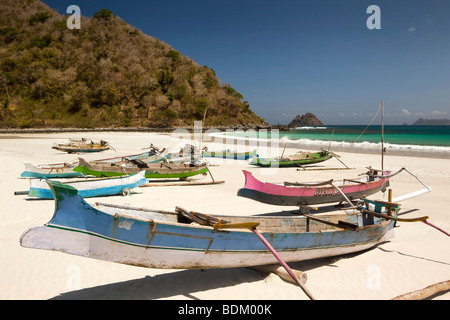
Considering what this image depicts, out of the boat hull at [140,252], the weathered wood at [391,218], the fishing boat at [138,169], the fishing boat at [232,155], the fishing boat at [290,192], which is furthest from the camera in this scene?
the fishing boat at [232,155]

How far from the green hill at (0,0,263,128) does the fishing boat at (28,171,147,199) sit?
43.4 metres

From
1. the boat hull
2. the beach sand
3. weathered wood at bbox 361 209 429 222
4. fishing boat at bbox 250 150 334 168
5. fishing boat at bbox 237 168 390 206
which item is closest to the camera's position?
the boat hull

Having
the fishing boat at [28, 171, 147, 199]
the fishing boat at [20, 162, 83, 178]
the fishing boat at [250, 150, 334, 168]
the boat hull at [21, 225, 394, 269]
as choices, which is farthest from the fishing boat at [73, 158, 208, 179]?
the boat hull at [21, 225, 394, 269]

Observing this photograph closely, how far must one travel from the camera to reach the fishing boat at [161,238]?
379 cm

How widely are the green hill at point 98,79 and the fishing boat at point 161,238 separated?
50332mm

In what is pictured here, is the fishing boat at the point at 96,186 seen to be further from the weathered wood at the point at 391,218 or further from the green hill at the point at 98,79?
the green hill at the point at 98,79

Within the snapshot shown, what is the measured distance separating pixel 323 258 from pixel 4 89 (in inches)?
2588

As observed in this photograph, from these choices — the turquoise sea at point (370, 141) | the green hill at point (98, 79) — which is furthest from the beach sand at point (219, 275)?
the green hill at point (98, 79)

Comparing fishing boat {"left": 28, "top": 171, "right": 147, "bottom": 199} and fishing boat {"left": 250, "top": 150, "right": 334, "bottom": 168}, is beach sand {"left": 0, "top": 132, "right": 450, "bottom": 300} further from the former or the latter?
fishing boat {"left": 250, "top": 150, "right": 334, "bottom": 168}

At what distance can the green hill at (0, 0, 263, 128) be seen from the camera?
53656 millimetres

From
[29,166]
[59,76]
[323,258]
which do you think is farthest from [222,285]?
[59,76]

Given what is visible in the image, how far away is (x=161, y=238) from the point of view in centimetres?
423

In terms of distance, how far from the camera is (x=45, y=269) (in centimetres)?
549
